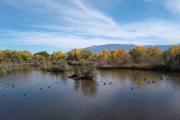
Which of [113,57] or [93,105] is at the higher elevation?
[113,57]

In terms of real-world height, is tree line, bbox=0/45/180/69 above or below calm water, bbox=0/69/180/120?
above

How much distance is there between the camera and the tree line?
228 feet

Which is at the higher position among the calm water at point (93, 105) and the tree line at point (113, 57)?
the tree line at point (113, 57)

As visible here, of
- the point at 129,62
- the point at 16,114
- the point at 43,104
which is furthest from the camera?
the point at 129,62

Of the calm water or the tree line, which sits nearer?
the calm water

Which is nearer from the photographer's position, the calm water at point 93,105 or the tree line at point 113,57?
the calm water at point 93,105

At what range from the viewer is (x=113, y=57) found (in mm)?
97438

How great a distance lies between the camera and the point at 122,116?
789 inches

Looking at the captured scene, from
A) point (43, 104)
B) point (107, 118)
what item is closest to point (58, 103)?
point (43, 104)

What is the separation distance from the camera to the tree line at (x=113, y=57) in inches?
2738

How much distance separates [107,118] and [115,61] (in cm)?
6702

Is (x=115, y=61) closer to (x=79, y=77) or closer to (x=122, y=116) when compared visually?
(x=79, y=77)

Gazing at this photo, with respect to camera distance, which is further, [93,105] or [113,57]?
[113,57]

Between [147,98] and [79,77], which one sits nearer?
[147,98]
